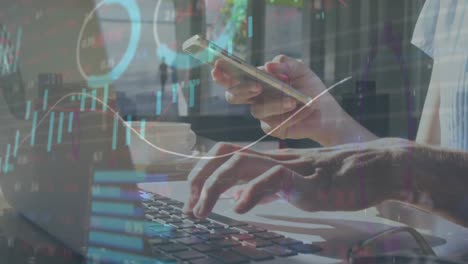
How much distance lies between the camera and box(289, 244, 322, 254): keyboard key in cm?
71

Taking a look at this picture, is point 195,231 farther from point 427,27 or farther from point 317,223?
point 427,27

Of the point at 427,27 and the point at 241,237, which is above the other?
the point at 427,27

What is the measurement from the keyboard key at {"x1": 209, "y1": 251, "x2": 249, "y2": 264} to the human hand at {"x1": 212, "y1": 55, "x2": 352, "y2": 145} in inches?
6.8

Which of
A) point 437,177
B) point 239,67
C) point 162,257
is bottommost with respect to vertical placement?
point 162,257

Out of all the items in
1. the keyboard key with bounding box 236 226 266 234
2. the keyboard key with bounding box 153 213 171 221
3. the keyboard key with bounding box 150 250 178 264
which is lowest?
the keyboard key with bounding box 150 250 178 264

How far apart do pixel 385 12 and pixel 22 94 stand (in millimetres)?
639

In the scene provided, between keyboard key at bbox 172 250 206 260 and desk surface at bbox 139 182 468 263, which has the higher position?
desk surface at bbox 139 182 468 263

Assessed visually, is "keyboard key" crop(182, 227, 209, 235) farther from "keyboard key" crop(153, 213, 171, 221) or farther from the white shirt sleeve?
the white shirt sleeve

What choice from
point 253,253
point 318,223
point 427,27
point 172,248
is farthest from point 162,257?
point 427,27

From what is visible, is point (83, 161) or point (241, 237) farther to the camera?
point (83, 161)
